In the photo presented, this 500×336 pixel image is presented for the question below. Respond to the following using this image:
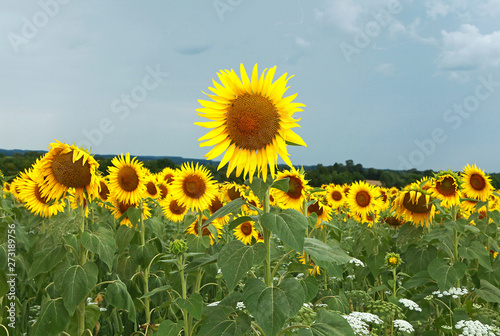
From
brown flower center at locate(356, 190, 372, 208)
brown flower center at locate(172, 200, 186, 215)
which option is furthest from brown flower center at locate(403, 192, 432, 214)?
brown flower center at locate(172, 200, 186, 215)

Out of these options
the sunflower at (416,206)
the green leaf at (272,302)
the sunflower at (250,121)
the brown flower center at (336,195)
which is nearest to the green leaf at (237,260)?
the green leaf at (272,302)

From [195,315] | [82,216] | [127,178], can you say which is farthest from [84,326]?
[127,178]

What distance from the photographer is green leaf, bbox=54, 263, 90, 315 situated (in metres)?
3.19

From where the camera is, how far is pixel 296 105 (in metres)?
2.56

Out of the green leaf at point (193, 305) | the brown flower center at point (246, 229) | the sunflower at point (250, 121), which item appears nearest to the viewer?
the sunflower at point (250, 121)

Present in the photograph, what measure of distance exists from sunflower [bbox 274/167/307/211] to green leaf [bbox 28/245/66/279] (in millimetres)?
2615

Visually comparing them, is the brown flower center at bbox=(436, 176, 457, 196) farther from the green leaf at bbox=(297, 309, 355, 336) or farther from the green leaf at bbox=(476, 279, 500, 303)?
the green leaf at bbox=(297, 309, 355, 336)

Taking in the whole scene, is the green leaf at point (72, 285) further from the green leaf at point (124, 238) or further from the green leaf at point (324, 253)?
the green leaf at point (324, 253)

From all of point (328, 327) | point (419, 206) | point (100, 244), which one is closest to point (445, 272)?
point (419, 206)

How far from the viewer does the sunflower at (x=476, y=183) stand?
20.9 ft

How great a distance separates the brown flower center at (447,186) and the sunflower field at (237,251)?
0.01 metres

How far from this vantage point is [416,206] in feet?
18.0

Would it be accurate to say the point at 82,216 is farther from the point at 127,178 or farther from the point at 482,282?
the point at 482,282

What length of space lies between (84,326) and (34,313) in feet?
7.30
